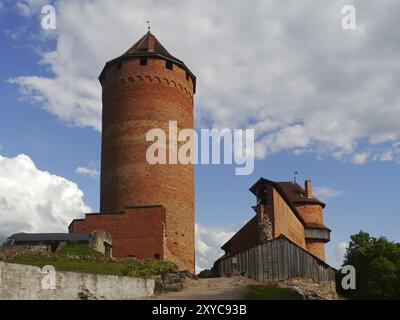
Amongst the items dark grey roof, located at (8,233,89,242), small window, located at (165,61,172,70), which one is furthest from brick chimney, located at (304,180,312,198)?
dark grey roof, located at (8,233,89,242)

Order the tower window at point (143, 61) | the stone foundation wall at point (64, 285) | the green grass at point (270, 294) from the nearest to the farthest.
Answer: the stone foundation wall at point (64, 285) < the green grass at point (270, 294) < the tower window at point (143, 61)

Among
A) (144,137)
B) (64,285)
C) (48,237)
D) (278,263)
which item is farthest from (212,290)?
(144,137)

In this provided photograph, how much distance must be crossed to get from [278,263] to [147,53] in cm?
1433

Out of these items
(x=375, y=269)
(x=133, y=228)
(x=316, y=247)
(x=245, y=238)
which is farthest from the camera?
(x=316, y=247)

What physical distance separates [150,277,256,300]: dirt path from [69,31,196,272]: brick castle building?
13.5ft

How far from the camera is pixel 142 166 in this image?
29484 millimetres

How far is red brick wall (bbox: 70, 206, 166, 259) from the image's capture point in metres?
27.0

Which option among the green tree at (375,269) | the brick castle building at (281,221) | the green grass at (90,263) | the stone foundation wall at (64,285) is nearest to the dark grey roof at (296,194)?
the brick castle building at (281,221)

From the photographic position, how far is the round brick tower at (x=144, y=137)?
29281 millimetres

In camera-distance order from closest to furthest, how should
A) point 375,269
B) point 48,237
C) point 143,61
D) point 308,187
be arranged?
point 48,237
point 143,61
point 375,269
point 308,187

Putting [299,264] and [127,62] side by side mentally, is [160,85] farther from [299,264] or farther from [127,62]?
[299,264]

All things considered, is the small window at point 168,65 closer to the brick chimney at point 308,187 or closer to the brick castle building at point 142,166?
the brick castle building at point 142,166

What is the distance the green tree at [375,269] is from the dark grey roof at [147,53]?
18.5 metres

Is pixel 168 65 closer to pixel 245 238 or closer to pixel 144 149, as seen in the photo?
pixel 144 149
